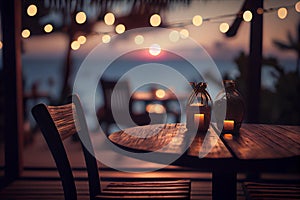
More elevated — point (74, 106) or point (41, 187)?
point (74, 106)

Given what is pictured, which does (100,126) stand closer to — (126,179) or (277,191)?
(126,179)

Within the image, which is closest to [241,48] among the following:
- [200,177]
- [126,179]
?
[200,177]

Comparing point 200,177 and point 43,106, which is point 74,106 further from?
point 200,177

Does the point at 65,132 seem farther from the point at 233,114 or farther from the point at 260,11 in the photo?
the point at 260,11

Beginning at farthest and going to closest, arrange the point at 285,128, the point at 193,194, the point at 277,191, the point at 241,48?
1. the point at 241,48
2. the point at 193,194
3. the point at 285,128
4. the point at 277,191

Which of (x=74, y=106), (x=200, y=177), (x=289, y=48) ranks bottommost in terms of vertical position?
(x=200, y=177)

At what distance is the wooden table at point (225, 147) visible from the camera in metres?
1.49

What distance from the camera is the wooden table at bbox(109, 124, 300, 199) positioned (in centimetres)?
149

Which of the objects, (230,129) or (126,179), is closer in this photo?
(230,129)

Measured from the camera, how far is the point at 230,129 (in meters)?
2.08

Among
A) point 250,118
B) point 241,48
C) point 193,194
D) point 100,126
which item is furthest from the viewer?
point 100,126

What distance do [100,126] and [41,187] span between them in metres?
2.91

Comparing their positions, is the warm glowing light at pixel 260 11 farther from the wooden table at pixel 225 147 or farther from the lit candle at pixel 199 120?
the lit candle at pixel 199 120

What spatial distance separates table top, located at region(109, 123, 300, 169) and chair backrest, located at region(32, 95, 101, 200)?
0.21 metres
